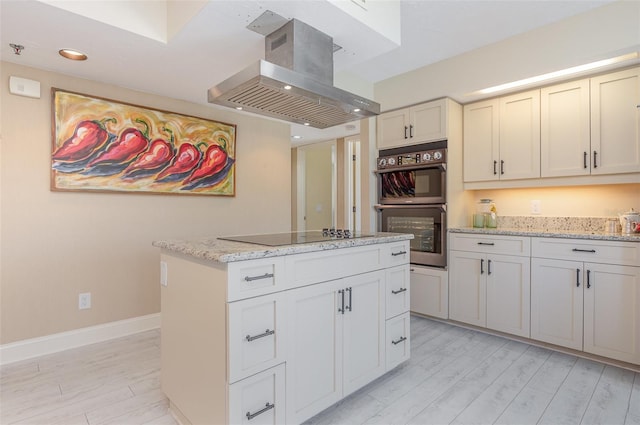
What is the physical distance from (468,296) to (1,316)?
146 inches

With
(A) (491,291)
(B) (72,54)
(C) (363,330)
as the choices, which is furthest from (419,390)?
(B) (72,54)

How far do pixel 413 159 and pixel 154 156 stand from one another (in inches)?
97.6

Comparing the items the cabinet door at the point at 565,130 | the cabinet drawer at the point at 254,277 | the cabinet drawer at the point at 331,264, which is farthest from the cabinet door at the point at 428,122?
the cabinet drawer at the point at 254,277

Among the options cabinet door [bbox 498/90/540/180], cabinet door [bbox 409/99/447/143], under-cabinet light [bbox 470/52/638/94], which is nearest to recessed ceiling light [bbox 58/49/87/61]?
cabinet door [bbox 409/99/447/143]

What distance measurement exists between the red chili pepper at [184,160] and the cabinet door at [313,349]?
2158 millimetres

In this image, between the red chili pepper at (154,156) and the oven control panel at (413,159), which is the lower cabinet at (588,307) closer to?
the oven control panel at (413,159)

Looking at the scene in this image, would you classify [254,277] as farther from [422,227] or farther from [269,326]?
[422,227]

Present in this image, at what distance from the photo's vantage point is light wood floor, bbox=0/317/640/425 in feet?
5.76

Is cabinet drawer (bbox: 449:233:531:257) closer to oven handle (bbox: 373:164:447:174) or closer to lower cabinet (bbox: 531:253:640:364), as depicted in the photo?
lower cabinet (bbox: 531:253:640:364)

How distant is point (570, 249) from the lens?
246cm

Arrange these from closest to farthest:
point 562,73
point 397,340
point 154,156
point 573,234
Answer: point 397,340 → point 573,234 → point 562,73 → point 154,156

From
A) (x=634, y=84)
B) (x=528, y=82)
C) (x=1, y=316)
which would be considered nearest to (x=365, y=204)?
(x=528, y=82)

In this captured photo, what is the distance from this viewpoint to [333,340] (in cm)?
174

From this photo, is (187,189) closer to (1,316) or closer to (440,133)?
(1,316)
